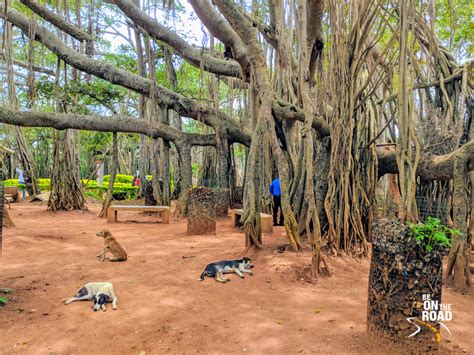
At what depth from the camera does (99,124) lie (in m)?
7.93

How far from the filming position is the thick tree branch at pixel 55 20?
21.6ft

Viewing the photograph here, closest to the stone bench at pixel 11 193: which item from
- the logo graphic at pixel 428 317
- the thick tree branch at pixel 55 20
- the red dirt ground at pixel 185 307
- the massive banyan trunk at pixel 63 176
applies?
the massive banyan trunk at pixel 63 176

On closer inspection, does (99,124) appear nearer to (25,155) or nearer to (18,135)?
(18,135)

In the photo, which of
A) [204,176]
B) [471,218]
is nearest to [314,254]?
[471,218]

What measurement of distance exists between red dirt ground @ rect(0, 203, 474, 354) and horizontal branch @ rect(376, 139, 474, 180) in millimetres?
1437

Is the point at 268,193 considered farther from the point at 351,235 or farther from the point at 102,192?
the point at 102,192

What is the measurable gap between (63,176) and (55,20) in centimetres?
369

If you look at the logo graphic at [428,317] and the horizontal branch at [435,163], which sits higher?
the horizontal branch at [435,163]

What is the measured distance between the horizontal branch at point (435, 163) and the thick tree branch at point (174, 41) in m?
3.32

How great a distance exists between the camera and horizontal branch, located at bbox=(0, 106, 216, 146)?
283 inches

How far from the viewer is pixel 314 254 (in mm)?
3633

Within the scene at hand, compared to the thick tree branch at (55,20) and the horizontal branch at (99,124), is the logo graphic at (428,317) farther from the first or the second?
the thick tree branch at (55,20)

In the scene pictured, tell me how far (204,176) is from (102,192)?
277 inches

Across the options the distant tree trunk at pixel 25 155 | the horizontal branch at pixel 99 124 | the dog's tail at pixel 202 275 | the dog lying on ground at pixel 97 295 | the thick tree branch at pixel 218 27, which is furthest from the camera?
the distant tree trunk at pixel 25 155
